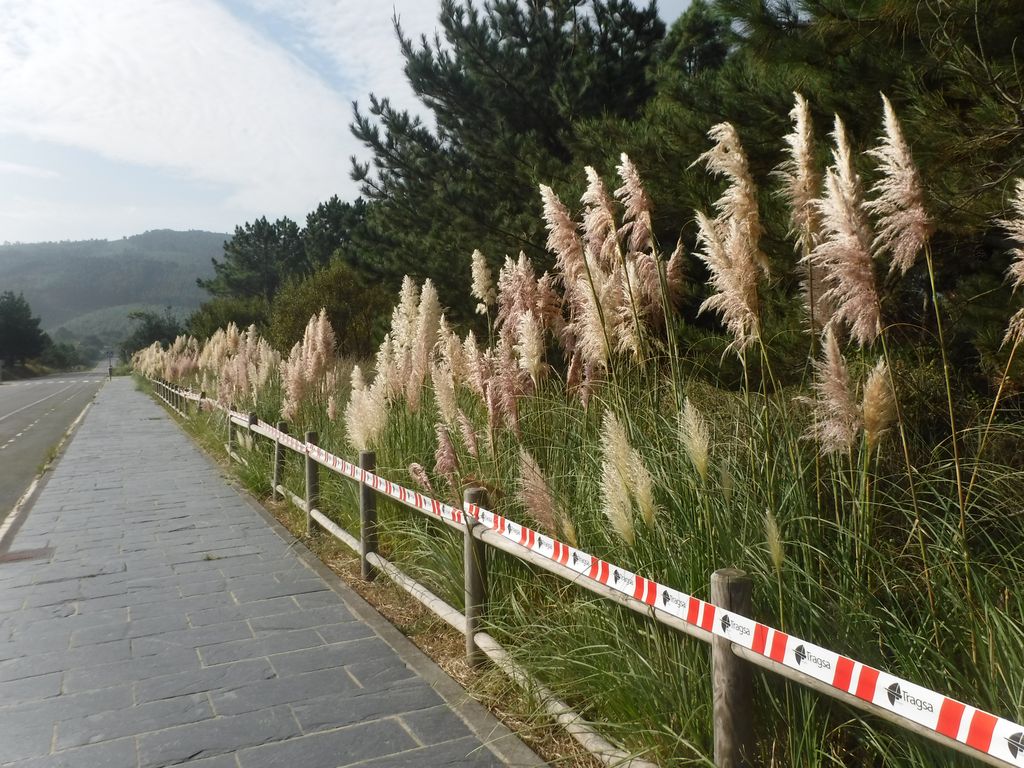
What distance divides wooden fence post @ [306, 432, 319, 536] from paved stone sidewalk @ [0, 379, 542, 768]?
337 millimetres

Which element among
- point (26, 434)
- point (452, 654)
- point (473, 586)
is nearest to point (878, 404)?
point (473, 586)

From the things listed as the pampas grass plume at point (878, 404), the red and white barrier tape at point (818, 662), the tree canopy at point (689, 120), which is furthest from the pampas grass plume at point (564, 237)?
the pampas grass plume at point (878, 404)

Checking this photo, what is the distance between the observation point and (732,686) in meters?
2.94

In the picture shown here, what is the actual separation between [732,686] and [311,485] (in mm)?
5739

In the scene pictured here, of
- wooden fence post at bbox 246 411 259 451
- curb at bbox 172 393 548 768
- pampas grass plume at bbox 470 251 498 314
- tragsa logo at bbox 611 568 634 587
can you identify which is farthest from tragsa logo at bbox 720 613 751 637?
wooden fence post at bbox 246 411 259 451

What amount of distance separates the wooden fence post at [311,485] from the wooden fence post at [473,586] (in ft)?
12.0

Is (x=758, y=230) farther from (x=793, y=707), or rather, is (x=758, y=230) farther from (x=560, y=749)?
(x=560, y=749)

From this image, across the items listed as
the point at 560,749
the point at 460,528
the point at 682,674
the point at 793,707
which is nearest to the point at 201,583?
the point at 460,528

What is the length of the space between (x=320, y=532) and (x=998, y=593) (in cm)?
612

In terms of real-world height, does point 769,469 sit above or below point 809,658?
above

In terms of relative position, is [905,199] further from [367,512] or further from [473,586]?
[367,512]

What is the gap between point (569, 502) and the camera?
4500 mm

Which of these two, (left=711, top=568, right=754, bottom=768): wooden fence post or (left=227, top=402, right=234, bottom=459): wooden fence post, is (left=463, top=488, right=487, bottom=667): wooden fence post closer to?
(left=711, top=568, right=754, bottom=768): wooden fence post

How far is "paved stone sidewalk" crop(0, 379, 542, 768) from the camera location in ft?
12.9
